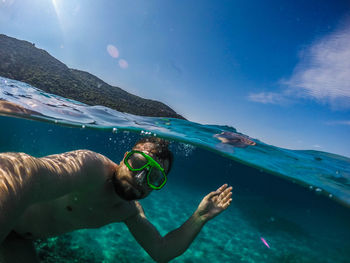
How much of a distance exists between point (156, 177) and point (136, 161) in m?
0.45

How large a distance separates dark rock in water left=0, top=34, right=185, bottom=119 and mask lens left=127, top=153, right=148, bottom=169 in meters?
10.2

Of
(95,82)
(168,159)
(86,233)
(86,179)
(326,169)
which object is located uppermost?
(95,82)

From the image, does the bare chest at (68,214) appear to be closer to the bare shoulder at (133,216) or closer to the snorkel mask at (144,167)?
the bare shoulder at (133,216)

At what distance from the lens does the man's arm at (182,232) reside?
2.91 meters

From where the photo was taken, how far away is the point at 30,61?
1496cm

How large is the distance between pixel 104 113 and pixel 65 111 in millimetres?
3098

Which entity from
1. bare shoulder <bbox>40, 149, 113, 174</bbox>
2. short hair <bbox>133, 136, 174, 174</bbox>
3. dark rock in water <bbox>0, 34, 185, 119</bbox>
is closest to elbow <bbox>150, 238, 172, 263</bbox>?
short hair <bbox>133, 136, 174, 174</bbox>

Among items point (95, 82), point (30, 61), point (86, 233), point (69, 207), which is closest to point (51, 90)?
point (95, 82)

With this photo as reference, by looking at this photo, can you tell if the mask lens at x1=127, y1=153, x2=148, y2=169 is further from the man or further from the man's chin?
the man's chin

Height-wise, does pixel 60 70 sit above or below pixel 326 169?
above

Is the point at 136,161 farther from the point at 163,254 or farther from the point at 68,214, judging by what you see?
the point at 163,254

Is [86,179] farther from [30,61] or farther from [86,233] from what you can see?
[30,61]

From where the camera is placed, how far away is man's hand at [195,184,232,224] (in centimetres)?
289

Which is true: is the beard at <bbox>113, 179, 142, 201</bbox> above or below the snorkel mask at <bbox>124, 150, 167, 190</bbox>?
below
